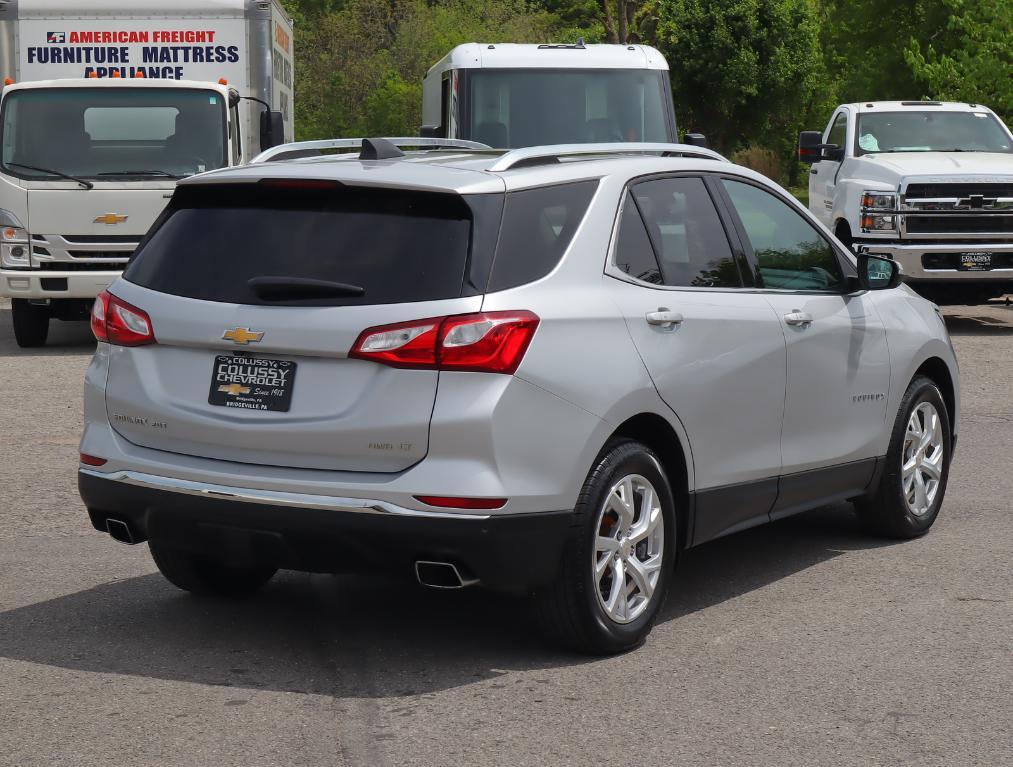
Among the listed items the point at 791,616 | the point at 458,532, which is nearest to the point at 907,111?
the point at 791,616

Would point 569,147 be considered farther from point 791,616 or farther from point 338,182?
point 791,616

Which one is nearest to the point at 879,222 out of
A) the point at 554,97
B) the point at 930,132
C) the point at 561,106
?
the point at 930,132

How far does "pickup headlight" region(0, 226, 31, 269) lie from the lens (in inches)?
577

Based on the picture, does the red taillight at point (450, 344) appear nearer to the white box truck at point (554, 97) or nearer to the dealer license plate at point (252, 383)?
the dealer license plate at point (252, 383)

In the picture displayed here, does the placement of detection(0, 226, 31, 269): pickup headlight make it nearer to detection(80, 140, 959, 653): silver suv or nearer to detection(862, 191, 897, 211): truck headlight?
detection(862, 191, 897, 211): truck headlight

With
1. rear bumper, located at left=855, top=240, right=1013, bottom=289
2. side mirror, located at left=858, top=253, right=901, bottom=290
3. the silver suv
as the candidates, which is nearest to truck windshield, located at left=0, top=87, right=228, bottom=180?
rear bumper, located at left=855, top=240, right=1013, bottom=289

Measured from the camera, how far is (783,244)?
6613mm

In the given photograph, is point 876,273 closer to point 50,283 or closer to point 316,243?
point 316,243

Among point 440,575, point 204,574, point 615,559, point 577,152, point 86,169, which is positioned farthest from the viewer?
point 86,169

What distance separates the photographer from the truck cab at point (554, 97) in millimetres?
16344

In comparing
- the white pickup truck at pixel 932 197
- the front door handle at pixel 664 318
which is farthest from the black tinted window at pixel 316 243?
the white pickup truck at pixel 932 197

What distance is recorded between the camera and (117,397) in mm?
5457

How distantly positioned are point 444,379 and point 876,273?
275 centimetres

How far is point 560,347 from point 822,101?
182 ft
